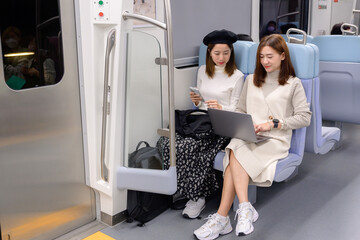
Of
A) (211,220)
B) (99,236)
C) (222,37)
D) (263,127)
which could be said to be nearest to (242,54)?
(222,37)

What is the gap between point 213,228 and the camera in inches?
114

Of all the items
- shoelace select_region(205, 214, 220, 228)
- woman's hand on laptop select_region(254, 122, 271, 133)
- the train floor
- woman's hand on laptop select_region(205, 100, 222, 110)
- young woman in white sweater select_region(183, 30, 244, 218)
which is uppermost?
young woman in white sweater select_region(183, 30, 244, 218)

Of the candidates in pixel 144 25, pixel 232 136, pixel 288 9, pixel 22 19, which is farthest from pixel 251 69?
pixel 288 9

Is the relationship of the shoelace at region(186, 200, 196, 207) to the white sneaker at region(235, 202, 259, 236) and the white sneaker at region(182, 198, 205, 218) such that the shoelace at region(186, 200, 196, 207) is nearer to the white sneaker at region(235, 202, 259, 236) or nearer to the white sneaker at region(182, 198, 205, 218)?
the white sneaker at region(182, 198, 205, 218)

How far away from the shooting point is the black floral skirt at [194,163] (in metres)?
3.09

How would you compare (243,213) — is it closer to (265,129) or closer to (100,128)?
(265,129)

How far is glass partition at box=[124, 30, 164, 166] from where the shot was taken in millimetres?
2738

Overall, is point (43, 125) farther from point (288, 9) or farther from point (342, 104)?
point (288, 9)

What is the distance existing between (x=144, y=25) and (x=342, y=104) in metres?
2.33

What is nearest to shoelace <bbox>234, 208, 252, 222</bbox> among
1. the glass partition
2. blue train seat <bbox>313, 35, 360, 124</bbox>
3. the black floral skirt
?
the black floral skirt

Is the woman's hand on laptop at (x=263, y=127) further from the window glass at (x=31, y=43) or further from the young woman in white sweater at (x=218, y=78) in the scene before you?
the window glass at (x=31, y=43)

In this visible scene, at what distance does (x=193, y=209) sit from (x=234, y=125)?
72 centimetres

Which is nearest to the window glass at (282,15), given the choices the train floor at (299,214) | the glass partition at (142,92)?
the train floor at (299,214)

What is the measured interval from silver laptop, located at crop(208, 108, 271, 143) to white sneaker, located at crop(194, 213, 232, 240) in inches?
22.8
